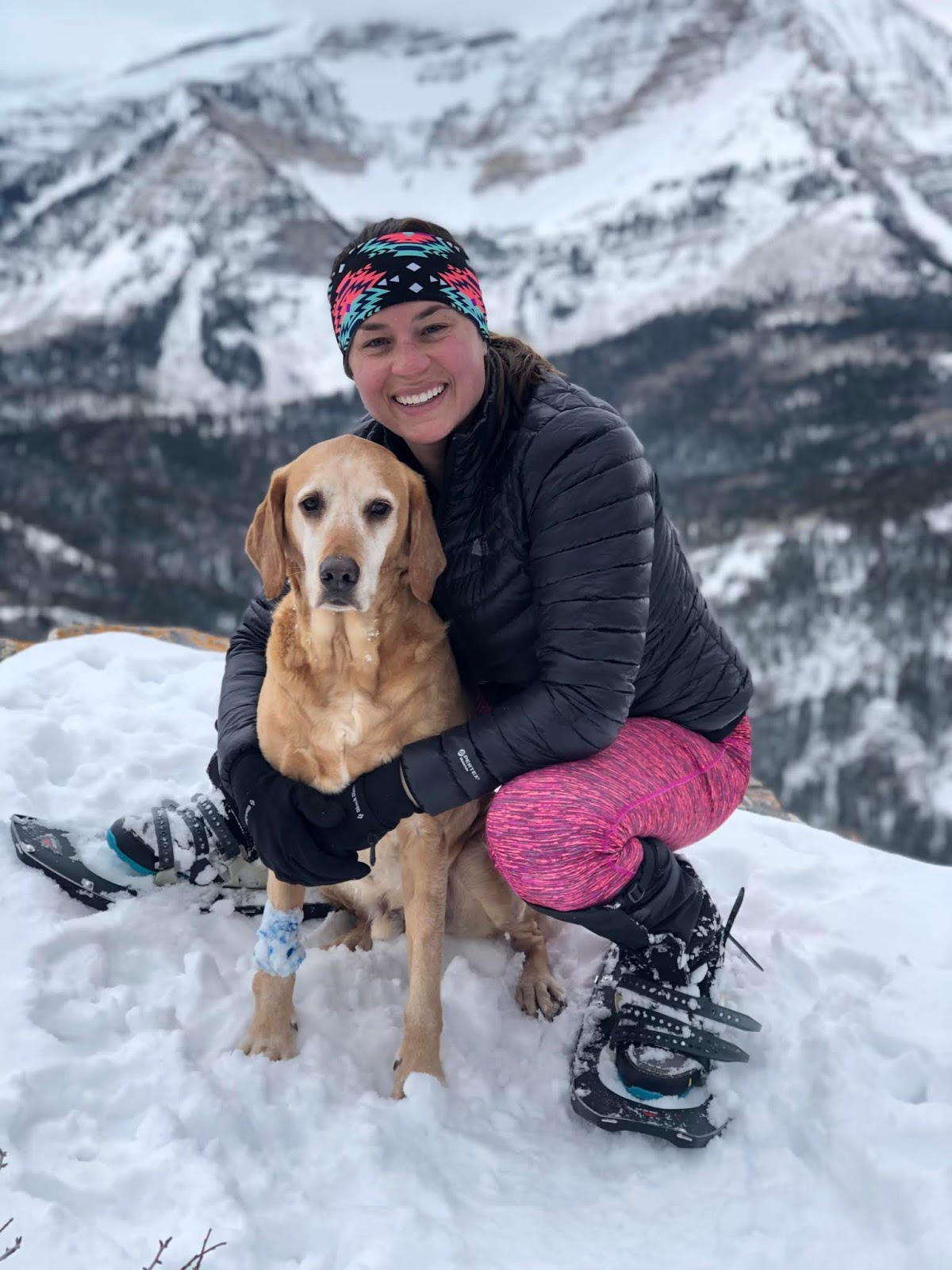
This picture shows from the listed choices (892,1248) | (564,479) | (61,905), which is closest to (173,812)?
(61,905)

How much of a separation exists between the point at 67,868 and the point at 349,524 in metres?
1.85

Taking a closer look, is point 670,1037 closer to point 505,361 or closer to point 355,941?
point 355,941

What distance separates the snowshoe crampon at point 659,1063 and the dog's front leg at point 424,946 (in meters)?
0.54

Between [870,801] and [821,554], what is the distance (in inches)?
1492

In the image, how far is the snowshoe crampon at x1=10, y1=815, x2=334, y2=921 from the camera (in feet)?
11.8

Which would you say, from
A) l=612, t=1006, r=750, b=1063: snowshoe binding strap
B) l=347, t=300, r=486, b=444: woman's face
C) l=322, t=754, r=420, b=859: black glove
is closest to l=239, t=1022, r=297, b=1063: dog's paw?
l=322, t=754, r=420, b=859: black glove

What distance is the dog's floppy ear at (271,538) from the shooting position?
308cm

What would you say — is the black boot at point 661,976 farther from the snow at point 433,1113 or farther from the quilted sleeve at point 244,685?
the quilted sleeve at point 244,685

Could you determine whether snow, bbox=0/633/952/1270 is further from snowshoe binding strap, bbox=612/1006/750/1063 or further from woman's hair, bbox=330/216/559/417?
woman's hair, bbox=330/216/559/417

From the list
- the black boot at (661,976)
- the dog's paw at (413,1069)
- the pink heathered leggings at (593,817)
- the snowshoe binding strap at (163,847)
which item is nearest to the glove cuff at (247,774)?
the snowshoe binding strap at (163,847)

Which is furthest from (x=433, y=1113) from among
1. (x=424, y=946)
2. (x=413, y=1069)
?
(x=424, y=946)

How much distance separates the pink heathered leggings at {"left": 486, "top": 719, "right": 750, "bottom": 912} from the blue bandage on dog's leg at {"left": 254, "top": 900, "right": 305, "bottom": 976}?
0.78 m

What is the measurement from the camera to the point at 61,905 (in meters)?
3.54

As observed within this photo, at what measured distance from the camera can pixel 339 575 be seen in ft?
9.41
